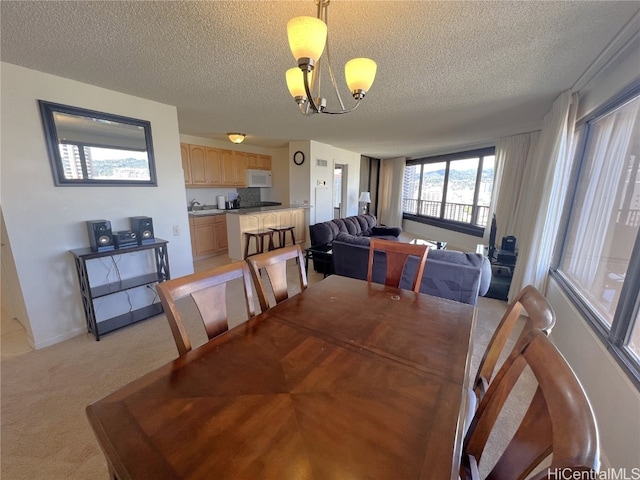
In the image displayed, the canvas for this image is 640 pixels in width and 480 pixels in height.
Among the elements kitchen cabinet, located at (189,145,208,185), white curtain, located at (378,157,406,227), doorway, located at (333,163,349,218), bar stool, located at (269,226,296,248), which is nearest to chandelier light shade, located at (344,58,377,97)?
bar stool, located at (269,226,296,248)

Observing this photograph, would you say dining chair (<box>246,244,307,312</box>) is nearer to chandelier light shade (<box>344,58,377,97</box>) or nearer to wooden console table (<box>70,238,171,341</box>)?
chandelier light shade (<box>344,58,377,97</box>)

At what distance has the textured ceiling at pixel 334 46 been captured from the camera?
1.33 m

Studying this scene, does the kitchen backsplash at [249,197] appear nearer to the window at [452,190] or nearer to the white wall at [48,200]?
the white wall at [48,200]

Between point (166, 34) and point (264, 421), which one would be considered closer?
point (264, 421)

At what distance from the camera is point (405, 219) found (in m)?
8.16

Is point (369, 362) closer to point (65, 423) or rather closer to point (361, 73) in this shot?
point (361, 73)

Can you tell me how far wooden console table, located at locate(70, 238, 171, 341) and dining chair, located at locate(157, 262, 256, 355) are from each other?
173cm

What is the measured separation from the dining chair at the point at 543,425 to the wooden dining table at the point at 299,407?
12 cm

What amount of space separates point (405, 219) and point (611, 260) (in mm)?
6424

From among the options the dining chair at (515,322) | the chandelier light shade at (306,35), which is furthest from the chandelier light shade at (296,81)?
the dining chair at (515,322)

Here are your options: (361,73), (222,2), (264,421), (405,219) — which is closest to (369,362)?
(264,421)

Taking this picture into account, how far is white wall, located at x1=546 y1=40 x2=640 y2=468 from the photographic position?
46.4 inches

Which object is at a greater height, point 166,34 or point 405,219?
point 166,34

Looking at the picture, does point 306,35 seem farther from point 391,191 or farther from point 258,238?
point 391,191
